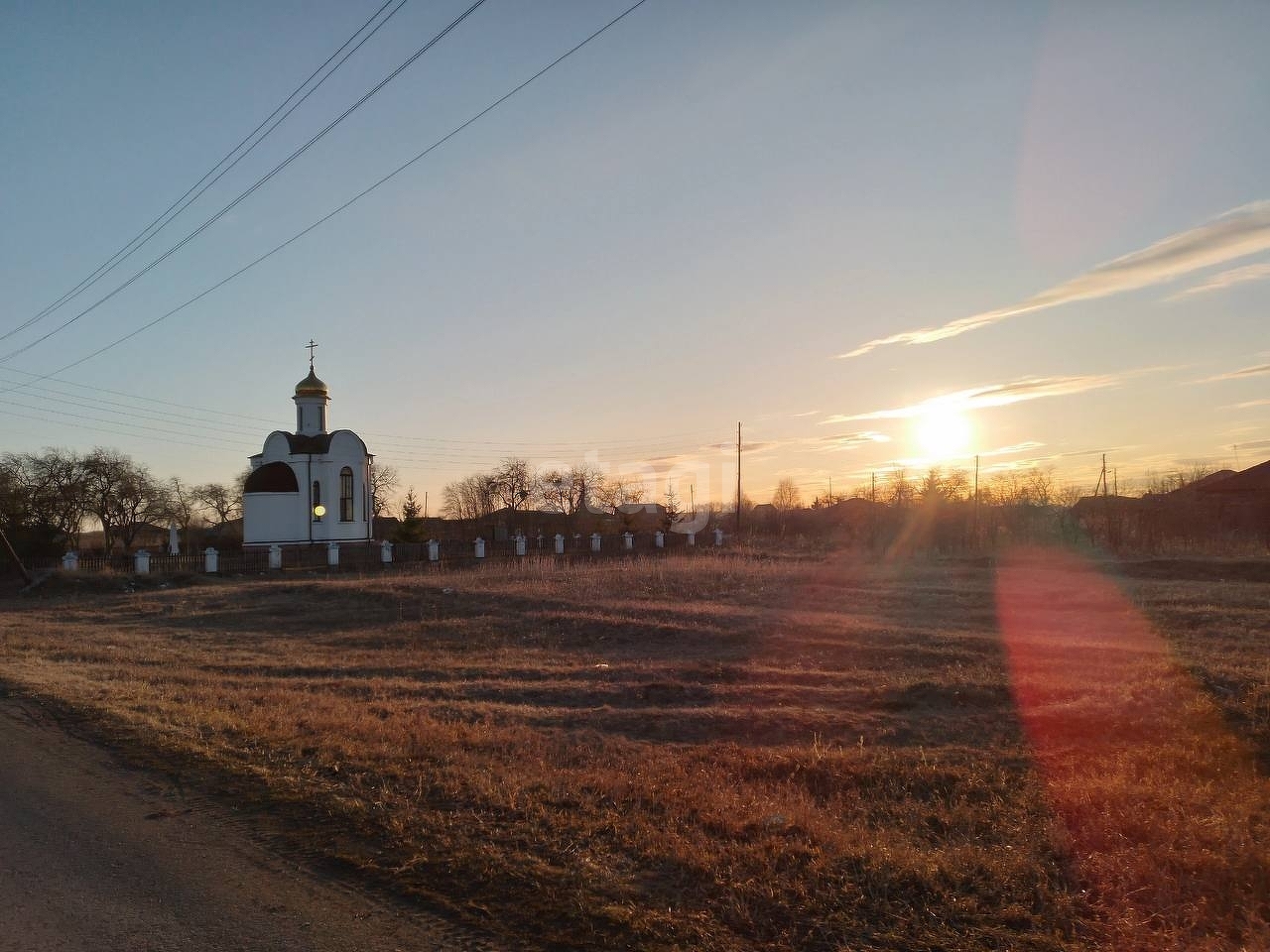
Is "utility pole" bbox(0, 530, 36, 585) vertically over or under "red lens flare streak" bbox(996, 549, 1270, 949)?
over

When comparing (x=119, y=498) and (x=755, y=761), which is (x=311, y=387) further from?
(x=755, y=761)

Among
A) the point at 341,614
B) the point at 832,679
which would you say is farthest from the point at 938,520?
the point at 832,679

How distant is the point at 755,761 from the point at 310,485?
4289 cm

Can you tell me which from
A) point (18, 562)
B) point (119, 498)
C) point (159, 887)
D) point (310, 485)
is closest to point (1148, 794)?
point (159, 887)

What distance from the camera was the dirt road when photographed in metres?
3.88

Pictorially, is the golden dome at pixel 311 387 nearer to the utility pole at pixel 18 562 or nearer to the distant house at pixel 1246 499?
the utility pole at pixel 18 562

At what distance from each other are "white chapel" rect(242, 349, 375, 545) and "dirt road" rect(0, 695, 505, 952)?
40905mm

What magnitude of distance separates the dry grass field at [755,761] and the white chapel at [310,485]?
88.7 feet

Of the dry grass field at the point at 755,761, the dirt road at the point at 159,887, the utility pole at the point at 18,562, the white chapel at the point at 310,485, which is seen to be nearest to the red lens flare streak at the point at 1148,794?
the dry grass field at the point at 755,761

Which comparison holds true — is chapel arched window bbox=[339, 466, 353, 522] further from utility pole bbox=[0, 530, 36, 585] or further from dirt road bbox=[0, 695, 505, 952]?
dirt road bbox=[0, 695, 505, 952]

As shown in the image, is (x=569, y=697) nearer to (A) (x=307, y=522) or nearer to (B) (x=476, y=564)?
(B) (x=476, y=564)

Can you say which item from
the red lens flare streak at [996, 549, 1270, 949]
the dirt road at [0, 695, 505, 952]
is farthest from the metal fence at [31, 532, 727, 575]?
the red lens flare streak at [996, 549, 1270, 949]

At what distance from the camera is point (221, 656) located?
566 inches

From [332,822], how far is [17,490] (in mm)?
49832
